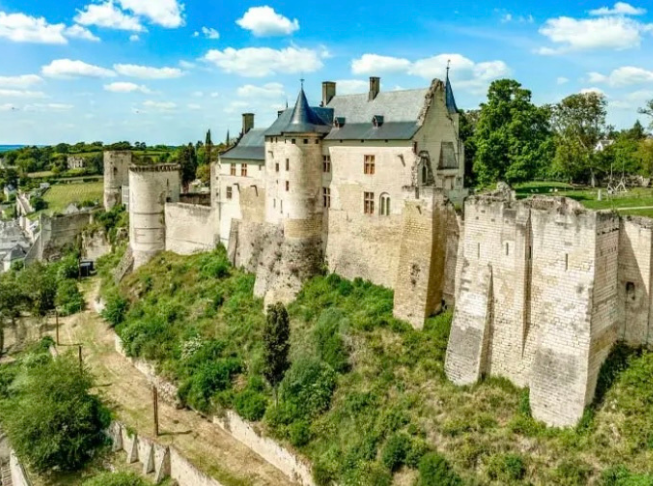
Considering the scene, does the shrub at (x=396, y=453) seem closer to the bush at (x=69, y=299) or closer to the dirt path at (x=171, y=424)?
the dirt path at (x=171, y=424)

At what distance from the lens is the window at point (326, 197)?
91.0 feet

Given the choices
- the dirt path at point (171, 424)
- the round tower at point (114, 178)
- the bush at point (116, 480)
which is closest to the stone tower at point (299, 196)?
the dirt path at point (171, 424)

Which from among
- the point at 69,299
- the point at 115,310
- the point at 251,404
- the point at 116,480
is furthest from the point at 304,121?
the point at 69,299

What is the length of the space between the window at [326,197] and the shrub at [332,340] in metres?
5.63

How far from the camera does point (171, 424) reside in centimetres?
2442

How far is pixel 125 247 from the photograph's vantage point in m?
44.3

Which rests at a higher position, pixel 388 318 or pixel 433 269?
pixel 433 269

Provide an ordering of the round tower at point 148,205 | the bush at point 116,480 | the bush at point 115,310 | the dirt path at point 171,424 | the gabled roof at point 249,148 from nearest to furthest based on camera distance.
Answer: the bush at point 116,480 → the dirt path at point 171,424 → the gabled roof at point 249,148 → the bush at point 115,310 → the round tower at point 148,205

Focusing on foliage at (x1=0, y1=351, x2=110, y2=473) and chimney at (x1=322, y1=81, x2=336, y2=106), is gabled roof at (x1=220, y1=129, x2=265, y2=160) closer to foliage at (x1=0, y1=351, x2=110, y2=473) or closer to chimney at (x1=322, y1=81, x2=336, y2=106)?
chimney at (x1=322, y1=81, x2=336, y2=106)

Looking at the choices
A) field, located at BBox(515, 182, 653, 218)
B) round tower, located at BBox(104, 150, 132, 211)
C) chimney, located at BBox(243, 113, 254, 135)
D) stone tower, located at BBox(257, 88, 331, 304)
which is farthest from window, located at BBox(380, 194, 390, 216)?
round tower, located at BBox(104, 150, 132, 211)

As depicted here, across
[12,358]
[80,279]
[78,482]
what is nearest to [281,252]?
[78,482]

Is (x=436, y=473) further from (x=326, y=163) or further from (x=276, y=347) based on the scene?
(x=326, y=163)

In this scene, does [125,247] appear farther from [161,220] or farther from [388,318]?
[388,318]

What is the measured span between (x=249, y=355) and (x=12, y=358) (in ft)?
60.6
